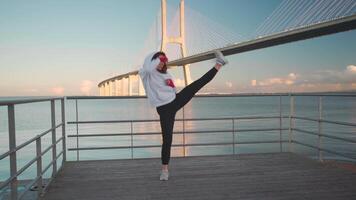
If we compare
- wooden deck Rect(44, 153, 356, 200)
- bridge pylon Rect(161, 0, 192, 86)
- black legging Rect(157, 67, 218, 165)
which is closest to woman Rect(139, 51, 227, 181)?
black legging Rect(157, 67, 218, 165)

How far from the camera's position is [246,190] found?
10.0ft

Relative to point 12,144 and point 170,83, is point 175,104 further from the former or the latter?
point 12,144

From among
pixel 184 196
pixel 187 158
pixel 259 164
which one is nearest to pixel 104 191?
pixel 184 196

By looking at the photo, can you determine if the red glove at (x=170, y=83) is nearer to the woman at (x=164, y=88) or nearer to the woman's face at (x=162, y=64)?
the woman at (x=164, y=88)

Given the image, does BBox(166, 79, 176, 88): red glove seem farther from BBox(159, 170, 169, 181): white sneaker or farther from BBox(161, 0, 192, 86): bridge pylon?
BBox(161, 0, 192, 86): bridge pylon

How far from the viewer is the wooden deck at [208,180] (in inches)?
116

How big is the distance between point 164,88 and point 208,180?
931 millimetres

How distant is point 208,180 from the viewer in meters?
3.37

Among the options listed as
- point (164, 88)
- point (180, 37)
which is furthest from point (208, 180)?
point (180, 37)

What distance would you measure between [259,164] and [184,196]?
143 cm

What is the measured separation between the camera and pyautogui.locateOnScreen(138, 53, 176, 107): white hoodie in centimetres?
323

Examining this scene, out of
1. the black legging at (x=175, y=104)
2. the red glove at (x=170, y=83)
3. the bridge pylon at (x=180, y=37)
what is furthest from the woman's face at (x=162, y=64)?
the bridge pylon at (x=180, y=37)

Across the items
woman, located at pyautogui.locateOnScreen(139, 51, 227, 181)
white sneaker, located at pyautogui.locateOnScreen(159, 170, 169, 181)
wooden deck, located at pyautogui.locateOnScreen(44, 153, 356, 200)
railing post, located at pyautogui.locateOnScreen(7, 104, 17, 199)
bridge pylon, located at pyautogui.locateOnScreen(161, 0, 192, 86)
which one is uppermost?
bridge pylon, located at pyautogui.locateOnScreen(161, 0, 192, 86)

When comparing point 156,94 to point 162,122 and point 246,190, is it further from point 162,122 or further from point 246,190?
point 246,190
